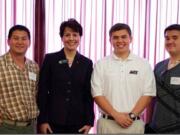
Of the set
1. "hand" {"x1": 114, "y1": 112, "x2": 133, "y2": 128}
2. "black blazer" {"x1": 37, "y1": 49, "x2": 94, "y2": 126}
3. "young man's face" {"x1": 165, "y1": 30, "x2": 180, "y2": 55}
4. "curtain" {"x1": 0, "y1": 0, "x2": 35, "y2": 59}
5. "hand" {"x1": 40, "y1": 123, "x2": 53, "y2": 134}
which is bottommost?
"hand" {"x1": 40, "y1": 123, "x2": 53, "y2": 134}

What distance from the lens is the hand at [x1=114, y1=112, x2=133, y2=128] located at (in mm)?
2719

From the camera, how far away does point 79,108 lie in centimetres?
291

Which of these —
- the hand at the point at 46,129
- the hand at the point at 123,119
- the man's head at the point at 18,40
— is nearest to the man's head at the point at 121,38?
the hand at the point at 123,119

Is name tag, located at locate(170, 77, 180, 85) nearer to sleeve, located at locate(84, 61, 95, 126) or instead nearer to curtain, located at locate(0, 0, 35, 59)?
sleeve, located at locate(84, 61, 95, 126)

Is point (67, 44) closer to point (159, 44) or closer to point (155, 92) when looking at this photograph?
point (155, 92)

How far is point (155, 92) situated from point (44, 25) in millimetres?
1744

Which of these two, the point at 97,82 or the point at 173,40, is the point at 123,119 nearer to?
the point at 97,82

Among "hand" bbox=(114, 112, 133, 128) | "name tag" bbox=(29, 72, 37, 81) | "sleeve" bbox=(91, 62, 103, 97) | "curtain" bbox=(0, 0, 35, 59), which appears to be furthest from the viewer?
"curtain" bbox=(0, 0, 35, 59)

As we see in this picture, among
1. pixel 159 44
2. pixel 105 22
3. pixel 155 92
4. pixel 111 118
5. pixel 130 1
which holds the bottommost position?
pixel 111 118

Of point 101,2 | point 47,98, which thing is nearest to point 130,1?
point 101,2

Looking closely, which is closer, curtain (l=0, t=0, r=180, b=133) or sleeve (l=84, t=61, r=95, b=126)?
sleeve (l=84, t=61, r=95, b=126)

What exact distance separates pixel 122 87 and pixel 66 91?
1.55 feet

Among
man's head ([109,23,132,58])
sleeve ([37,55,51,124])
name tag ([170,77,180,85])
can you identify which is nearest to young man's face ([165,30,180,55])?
name tag ([170,77,180,85])

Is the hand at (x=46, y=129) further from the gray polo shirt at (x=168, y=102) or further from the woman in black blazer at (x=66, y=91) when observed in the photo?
the gray polo shirt at (x=168, y=102)
